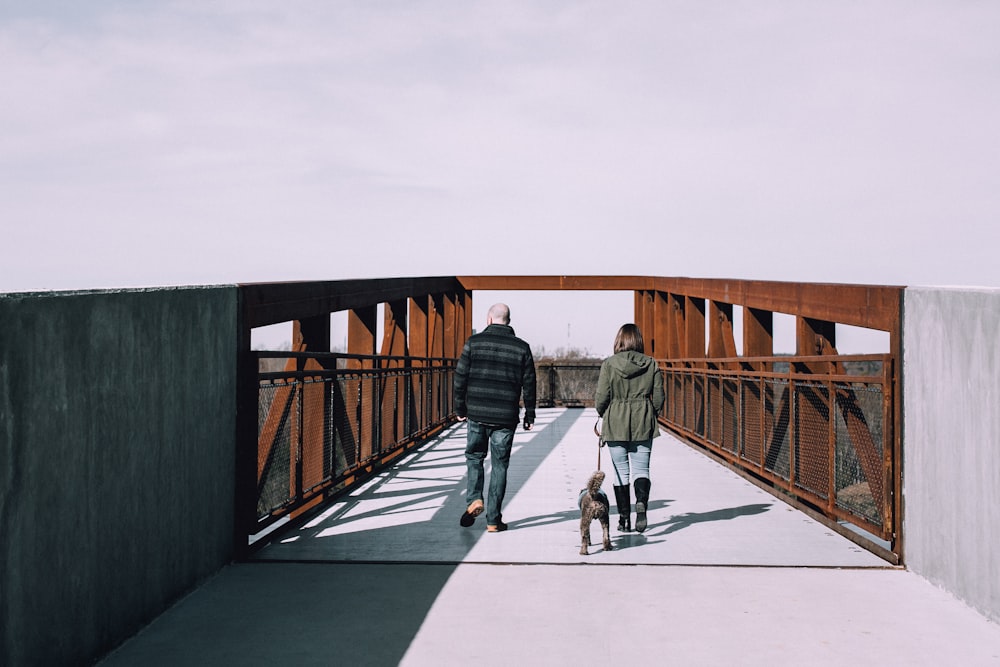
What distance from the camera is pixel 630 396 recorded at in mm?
6844

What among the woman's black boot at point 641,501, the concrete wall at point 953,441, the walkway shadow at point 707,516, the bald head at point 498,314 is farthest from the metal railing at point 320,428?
the concrete wall at point 953,441

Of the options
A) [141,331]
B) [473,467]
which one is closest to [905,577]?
[473,467]

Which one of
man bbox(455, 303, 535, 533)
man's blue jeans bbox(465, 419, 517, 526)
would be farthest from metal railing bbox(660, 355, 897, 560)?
man's blue jeans bbox(465, 419, 517, 526)

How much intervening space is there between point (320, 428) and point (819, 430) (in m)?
3.58

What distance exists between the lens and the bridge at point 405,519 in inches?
155

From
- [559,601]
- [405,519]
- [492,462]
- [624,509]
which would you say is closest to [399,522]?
[405,519]

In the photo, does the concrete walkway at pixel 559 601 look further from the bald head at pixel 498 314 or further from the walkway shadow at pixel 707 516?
the bald head at pixel 498 314

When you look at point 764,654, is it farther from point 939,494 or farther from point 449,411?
point 449,411

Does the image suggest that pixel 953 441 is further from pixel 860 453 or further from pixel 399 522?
pixel 399 522

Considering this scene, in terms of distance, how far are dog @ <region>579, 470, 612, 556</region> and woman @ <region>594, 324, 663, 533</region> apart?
2.26 feet

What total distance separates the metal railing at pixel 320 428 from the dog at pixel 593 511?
194cm

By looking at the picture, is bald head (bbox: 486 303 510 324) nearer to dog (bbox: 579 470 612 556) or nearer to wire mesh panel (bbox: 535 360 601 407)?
dog (bbox: 579 470 612 556)

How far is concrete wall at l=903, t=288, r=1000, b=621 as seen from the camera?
4.73 meters

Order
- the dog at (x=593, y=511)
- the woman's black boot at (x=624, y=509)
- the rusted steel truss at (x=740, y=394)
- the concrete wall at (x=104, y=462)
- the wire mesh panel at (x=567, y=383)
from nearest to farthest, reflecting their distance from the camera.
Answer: the concrete wall at (x=104, y=462) → the dog at (x=593, y=511) → the rusted steel truss at (x=740, y=394) → the woman's black boot at (x=624, y=509) → the wire mesh panel at (x=567, y=383)
